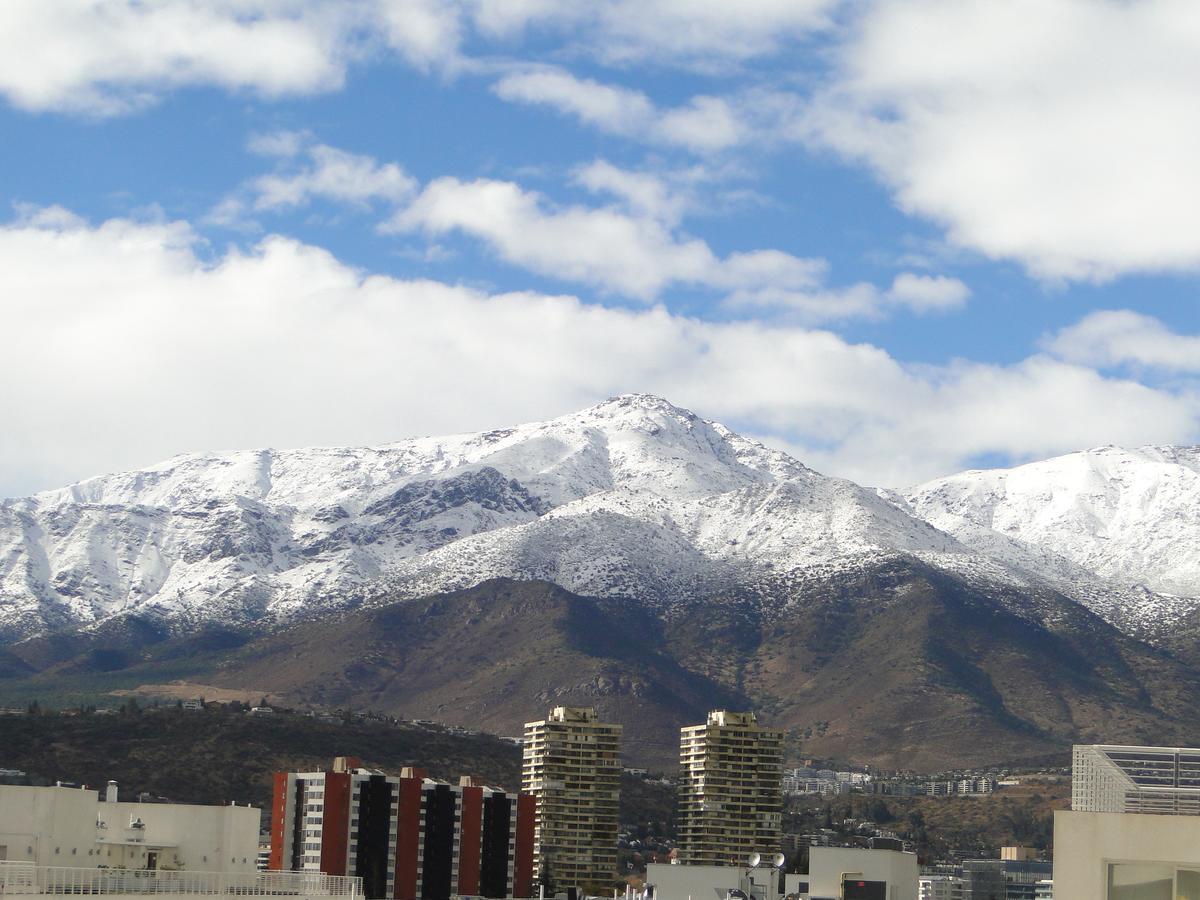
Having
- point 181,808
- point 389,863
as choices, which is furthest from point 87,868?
point 389,863

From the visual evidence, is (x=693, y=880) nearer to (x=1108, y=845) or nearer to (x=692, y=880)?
(x=692, y=880)

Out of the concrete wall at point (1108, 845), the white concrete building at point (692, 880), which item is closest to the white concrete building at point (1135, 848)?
the concrete wall at point (1108, 845)

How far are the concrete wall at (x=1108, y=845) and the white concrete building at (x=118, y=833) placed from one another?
23.9 metres

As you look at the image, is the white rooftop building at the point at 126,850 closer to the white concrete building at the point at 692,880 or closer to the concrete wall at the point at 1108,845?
the concrete wall at the point at 1108,845

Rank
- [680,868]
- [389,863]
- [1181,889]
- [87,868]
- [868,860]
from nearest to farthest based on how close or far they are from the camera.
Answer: [1181,889] < [87,868] < [868,860] < [680,868] < [389,863]

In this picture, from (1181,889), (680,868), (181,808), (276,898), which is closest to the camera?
(1181,889)

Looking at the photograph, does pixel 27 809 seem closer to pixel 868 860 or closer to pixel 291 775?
pixel 868 860

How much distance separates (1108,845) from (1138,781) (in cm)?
131

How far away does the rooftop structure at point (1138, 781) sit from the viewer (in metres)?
34.9

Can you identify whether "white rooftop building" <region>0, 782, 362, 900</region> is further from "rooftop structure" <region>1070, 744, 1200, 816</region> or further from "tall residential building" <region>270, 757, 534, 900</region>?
"tall residential building" <region>270, 757, 534, 900</region>

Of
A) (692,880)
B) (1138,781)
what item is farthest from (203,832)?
(692,880)

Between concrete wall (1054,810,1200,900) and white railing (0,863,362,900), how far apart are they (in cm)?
1962

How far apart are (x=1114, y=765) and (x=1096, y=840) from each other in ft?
4.80

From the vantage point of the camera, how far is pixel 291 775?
19925 centimetres
